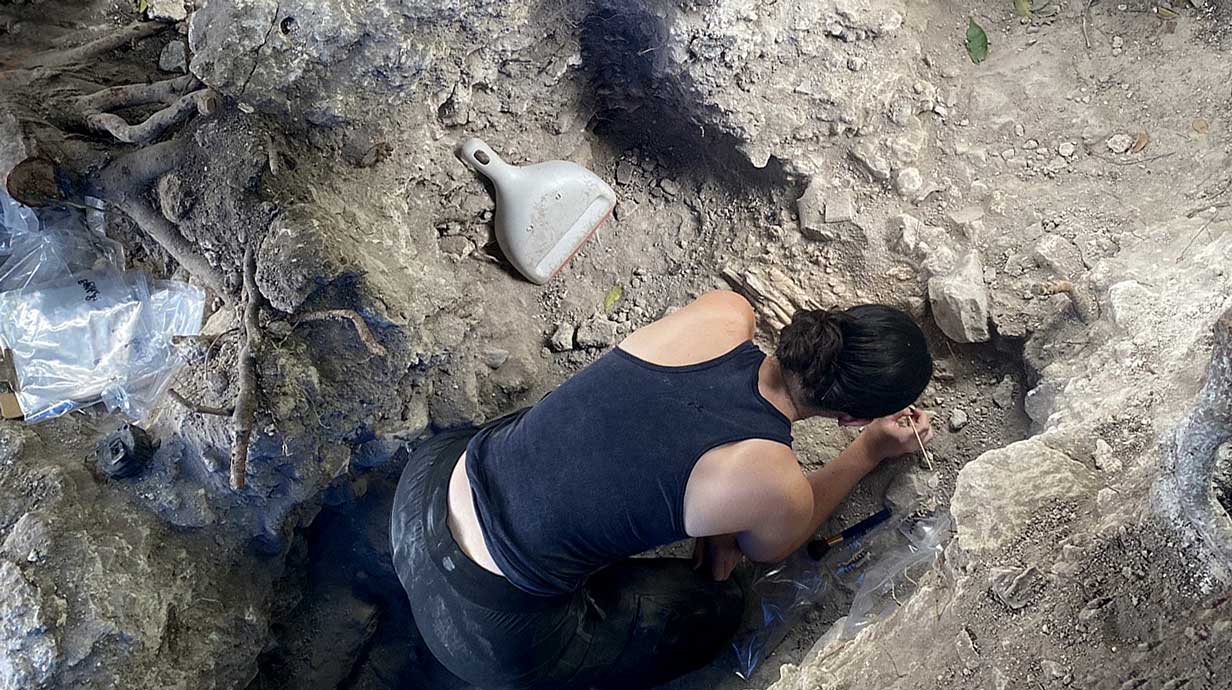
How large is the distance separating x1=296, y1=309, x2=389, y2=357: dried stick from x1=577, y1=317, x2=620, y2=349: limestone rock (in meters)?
A: 0.76

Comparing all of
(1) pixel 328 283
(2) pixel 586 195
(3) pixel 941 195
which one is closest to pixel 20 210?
(1) pixel 328 283

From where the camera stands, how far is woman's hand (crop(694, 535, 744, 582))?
241cm

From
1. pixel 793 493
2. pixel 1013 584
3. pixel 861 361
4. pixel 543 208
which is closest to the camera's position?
pixel 1013 584

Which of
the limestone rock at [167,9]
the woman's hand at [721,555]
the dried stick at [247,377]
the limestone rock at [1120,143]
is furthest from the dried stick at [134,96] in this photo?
the limestone rock at [1120,143]

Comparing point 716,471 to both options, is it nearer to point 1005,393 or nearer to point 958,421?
point 958,421

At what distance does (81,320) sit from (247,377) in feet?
2.45

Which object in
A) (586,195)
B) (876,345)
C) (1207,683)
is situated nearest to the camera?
(1207,683)

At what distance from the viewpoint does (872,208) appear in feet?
7.86

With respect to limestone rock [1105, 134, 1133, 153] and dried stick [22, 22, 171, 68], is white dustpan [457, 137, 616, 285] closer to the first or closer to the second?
dried stick [22, 22, 171, 68]

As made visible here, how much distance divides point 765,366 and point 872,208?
0.72m

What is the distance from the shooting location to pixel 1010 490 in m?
1.50

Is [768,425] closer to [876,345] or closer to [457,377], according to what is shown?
[876,345]

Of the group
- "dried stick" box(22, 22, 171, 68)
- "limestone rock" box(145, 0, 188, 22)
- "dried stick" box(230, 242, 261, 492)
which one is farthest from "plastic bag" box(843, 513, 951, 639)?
"limestone rock" box(145, 0, 188, 22)

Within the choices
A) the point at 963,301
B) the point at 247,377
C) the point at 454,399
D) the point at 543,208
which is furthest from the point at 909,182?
the point at 247,377
